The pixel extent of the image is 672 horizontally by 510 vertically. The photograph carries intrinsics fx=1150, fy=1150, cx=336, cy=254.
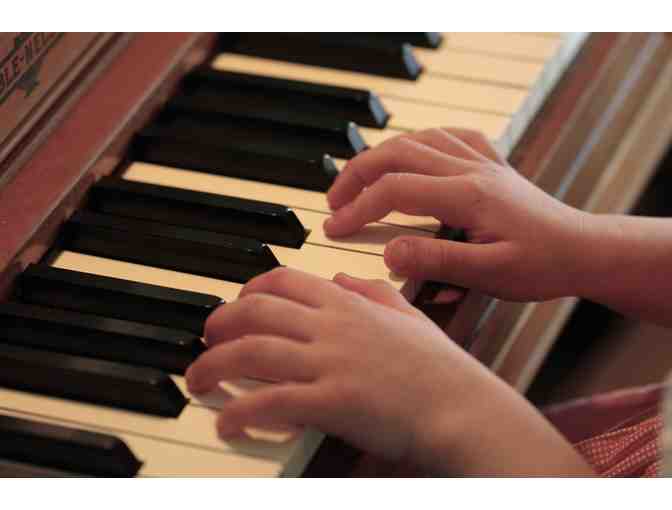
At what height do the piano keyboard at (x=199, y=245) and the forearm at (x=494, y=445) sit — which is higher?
the piano keyboard at (x=199, y=245)

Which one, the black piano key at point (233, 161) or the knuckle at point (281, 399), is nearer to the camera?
the knuckle at point (281, 399)

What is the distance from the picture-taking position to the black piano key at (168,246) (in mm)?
1380

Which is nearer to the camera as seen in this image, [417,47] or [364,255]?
[364,255]

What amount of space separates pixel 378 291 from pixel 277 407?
20 cm

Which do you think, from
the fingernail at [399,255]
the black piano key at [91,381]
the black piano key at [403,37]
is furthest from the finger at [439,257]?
the black piano key at [403,37]

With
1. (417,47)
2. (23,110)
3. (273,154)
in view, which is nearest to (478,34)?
(417,47)

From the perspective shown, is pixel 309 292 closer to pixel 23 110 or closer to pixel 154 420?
pixel 154 420

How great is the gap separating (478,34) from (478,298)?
1.83 feet

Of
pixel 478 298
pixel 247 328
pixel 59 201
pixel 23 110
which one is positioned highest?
pixel 23 110

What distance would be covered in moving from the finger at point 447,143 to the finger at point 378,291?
266mm

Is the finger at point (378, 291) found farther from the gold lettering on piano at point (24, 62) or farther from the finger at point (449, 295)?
the gold lettering on piano at point (24, 62)
